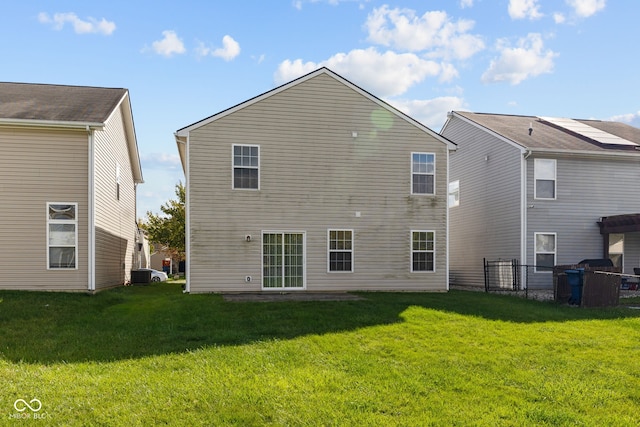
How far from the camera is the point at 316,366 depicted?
7.61 m

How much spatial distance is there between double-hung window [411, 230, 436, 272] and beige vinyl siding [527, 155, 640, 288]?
4390mm

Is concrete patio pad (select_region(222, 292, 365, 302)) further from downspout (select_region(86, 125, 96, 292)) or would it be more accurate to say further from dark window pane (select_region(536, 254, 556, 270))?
dark window pane (select_region(536, 254, 556, 270))

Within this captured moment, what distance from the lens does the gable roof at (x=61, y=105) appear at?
14.9 meters

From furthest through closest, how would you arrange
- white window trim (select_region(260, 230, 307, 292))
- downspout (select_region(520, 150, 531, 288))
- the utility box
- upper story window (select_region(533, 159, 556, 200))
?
the utility box → upper story window (select_region(533, 159, 556, 200)) → downspout (select_region(520, 150, 531, 288)) → white window trim (select_region(260, 230, 307, 292))

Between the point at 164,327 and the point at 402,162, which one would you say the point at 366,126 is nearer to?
the point at 402,162

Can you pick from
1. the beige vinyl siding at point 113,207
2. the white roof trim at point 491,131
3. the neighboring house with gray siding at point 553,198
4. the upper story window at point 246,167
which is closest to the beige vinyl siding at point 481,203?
the neighboring house with gray siding at point 553,198

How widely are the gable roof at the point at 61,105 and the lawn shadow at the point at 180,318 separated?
16.1ft

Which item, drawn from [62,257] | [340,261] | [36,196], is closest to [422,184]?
[340,261]

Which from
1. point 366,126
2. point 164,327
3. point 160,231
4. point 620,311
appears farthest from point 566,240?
point 160,231

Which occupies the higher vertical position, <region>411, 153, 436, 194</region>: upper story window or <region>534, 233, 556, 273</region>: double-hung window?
<region>411, 153, 436, 194</region>: upper story window

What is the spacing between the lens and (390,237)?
17.3 m

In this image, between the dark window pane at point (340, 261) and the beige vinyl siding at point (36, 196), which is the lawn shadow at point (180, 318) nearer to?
the beige vinyl siding at point (36, 196)

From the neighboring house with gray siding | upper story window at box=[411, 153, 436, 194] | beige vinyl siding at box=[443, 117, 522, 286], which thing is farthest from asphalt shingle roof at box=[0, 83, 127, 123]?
the neighboring house with gray siding

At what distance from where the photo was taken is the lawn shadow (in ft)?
28.6
